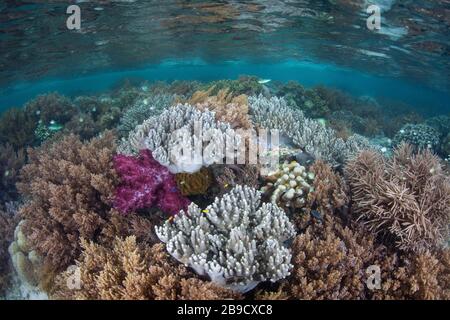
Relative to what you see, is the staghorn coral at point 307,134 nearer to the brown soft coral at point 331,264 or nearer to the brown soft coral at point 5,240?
the brown soft coral at point 331,264

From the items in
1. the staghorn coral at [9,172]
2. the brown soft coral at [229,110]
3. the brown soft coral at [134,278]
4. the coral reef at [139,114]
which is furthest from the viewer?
the coral reef at [139,114]

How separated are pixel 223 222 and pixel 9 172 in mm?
8924

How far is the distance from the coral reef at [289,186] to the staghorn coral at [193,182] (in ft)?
3.84

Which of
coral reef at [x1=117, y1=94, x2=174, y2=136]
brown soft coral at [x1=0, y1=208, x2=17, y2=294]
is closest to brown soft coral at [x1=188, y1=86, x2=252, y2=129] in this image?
coral reef at [x1=117, y1=94, x2=174, y2=136]

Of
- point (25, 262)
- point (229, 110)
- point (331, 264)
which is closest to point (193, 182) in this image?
point (229, 110)

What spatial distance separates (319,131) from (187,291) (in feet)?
17.6

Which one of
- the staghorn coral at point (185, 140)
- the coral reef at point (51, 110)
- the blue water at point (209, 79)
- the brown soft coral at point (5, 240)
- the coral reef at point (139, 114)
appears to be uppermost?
the staghorn coral at point (185, 140)

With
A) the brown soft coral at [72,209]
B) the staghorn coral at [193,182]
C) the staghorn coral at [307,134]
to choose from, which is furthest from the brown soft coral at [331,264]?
the brown soft coral at [72,209]

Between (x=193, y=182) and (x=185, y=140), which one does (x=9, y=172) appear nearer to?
(x=193, y=182)

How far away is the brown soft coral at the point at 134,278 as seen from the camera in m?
4.24

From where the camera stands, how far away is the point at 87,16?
61.1 feet

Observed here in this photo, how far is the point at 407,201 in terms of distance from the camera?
501 centimetres

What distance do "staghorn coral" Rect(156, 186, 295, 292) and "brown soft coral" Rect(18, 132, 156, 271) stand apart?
1.53 meters

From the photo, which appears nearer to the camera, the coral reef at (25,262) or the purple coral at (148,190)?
the purple coral at (148,190)
